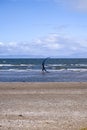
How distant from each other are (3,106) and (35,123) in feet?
14.0

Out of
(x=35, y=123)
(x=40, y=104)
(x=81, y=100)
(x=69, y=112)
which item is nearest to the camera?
(x=35, y=123)

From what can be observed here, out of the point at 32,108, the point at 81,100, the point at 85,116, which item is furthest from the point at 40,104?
the point at 85,116

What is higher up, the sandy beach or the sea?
the sandy beach

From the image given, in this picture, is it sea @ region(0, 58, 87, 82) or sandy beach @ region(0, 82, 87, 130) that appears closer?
sandy beach @ region(0, 82, 87, 130)

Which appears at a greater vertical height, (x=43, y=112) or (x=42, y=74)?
(x=43, y=112)

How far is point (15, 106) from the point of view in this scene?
16156mm

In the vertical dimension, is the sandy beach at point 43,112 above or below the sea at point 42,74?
above

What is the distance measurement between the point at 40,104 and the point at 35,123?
170 inches

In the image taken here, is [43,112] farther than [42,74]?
No

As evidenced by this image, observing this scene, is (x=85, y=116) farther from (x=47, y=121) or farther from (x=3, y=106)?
(x=3, y=106)

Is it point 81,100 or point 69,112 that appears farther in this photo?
point 81,100

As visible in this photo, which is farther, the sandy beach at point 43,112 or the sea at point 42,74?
the sea at point 42,74

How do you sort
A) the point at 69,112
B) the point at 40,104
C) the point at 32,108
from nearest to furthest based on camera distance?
the point at 69,112
the point at 32,108
the point at 40,104

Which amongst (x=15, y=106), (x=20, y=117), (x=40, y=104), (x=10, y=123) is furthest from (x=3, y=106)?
(x=10, y=123)
